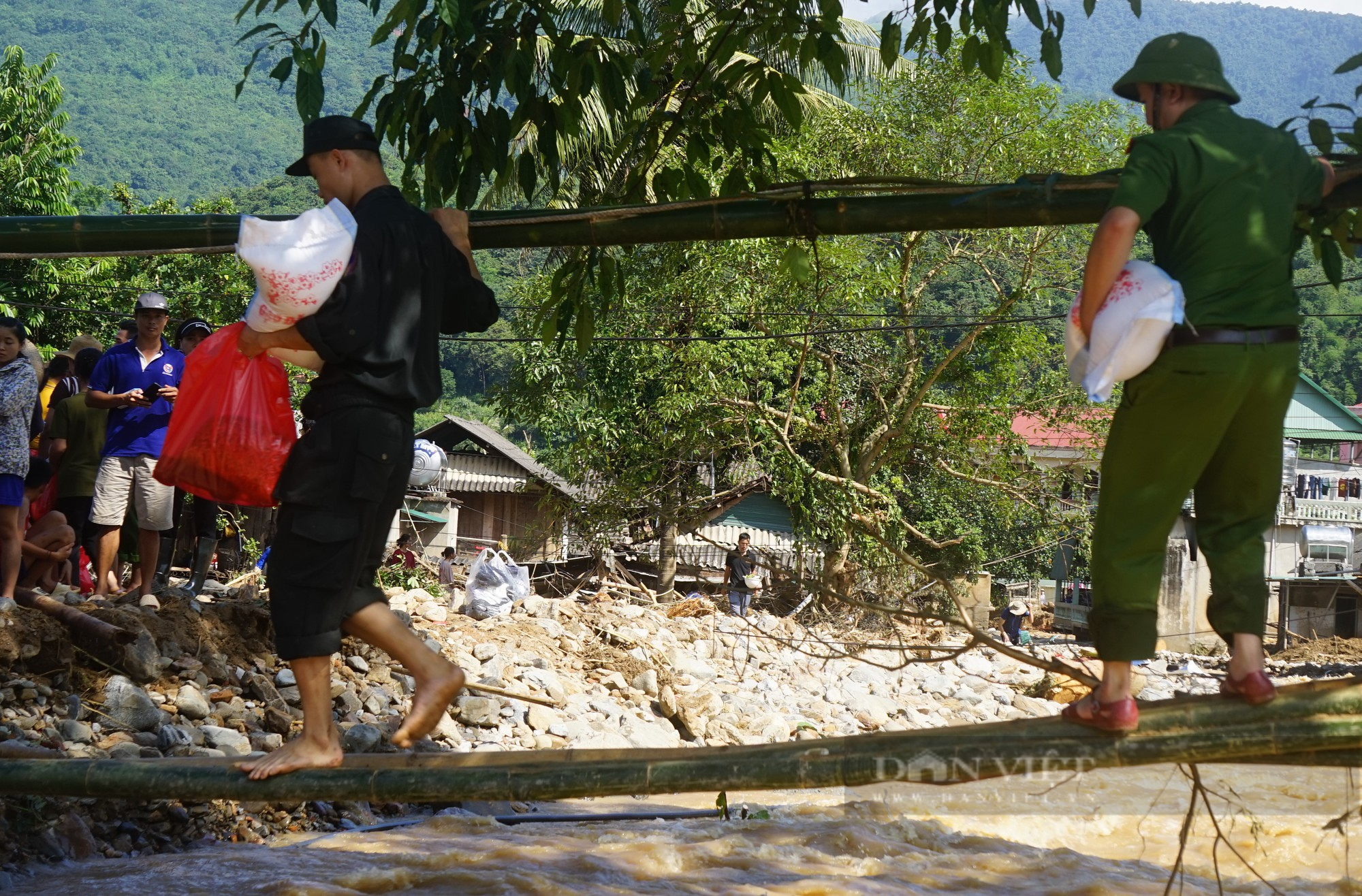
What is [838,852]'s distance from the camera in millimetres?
6328

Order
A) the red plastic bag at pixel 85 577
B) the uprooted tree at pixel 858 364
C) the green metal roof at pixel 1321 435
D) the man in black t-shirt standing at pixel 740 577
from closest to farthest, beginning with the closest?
the red plastic bag at pixel 85 577, the man in black t-shirt standing at pixel 740 577, the uprooted tree at pixel 858 364, the green metal roof at pixel 1321 435

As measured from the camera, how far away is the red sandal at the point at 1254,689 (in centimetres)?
260

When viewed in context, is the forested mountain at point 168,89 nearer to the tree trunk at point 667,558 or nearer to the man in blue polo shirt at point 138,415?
the tree trunk at point 667,558

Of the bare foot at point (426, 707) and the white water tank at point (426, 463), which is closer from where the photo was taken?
the bare foot at point (426, 707)

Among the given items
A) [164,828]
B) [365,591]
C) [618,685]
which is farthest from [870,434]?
[365,591]

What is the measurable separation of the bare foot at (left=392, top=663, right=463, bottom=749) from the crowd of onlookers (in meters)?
3.04

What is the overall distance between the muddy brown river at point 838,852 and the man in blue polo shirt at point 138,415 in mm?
1934

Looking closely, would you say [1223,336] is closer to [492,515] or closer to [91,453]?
[91,453]

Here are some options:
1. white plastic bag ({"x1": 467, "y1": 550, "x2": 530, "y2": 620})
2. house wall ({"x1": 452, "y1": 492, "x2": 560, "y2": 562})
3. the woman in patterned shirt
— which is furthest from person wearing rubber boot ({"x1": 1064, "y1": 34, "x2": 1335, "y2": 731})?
house wall ({"x1": 452, "y1": 492, "x2": 560, "y2": 562})

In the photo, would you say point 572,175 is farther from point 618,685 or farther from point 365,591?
point 365,591

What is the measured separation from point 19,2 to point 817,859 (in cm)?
15554

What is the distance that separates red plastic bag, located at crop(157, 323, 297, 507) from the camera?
309 centimetres

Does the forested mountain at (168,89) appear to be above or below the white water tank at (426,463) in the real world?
above

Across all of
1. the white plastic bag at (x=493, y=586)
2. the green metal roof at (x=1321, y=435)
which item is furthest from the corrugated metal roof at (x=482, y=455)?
the green metal roof at (x=1321, y=435)
